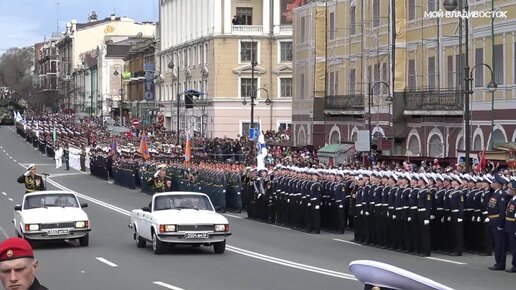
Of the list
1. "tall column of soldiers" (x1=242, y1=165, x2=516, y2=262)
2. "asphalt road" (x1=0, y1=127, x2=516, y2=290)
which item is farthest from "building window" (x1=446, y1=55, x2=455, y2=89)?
"tall column of soldiers" (x1=242, y1=165, x2=516, y2=262)

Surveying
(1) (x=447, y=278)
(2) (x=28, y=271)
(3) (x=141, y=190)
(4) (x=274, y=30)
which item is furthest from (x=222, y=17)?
(2) (x=28, y=271)

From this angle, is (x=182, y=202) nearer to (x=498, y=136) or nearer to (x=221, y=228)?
(x=221, y=228)

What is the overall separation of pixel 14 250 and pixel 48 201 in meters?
20.9

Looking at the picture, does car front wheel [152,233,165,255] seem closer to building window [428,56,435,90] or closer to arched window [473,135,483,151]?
arched window [473,135,483,151]

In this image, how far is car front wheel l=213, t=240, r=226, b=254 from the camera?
24.2m

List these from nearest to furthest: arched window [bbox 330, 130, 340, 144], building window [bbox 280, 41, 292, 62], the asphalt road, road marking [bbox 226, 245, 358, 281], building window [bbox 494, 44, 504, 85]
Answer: the asphalt road → road marking [bbox 226, 245, 358, 281] → building window [bbox 494, 44, 504, 85] → arched window [bbox 330, 130, 340, 144] → building window [bbox 280, 41, 292, 62]

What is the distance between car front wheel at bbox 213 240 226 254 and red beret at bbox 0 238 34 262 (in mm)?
18277

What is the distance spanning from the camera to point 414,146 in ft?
156

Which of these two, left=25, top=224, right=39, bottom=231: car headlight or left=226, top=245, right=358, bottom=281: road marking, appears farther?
left=25, top=224, right=39, bottom=231: car headlight

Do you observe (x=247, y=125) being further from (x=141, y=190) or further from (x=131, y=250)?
(x=131, y=250)

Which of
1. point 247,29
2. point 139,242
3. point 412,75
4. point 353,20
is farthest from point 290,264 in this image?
point 247,29

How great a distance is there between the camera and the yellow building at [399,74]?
39875 mm

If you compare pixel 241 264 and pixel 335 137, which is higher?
pixel 335 137

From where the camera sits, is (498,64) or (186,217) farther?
(498,64)
